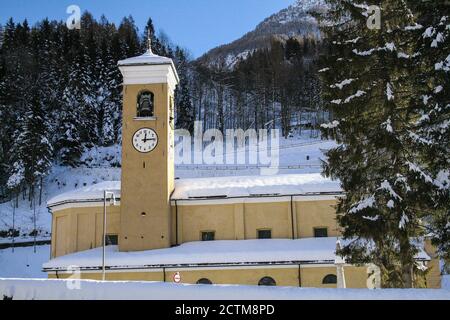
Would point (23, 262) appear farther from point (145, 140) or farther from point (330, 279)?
point (330, 279)

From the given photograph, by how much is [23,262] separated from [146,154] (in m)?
19.7

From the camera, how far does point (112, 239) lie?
90.9ft

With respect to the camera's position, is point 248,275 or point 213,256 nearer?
point 248,275

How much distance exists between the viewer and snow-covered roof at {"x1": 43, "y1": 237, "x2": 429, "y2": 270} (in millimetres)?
24125

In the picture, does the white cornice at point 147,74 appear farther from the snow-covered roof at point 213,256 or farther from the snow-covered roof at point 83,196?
the snow-covered roof at point 213,256

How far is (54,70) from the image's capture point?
71.0 m

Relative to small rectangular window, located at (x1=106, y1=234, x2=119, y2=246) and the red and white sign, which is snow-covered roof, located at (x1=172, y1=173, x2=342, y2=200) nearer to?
small rectangular window, located at (x1=106, y1=234, x2=119, y2=246)

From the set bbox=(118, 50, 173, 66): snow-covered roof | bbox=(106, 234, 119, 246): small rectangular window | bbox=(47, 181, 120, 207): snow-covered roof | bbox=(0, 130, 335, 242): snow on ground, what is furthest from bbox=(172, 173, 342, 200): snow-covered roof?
bbox=(0, 130, 335, 242): snow on ground

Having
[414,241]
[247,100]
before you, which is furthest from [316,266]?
[247,100]

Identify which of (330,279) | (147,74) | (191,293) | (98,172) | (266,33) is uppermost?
(266,33)

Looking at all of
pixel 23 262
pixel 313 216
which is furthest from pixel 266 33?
pixel 313 216

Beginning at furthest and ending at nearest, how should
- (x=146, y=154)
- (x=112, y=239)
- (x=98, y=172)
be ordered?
(x=98, y=172), (x=112, y=239), (x=146, y=154)

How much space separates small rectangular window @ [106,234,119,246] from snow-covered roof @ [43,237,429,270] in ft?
5.08

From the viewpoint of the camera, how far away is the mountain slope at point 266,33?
12794 cm
